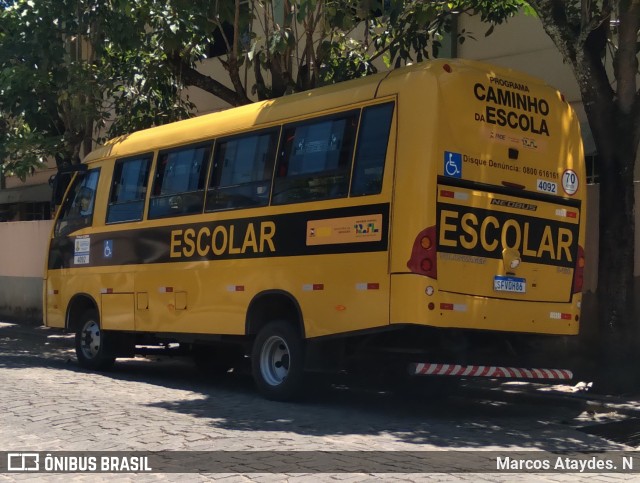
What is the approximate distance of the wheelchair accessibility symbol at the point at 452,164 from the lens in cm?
830

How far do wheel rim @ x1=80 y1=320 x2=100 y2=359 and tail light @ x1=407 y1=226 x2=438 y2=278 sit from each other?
6326mm

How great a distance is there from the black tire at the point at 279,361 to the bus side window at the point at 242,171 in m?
1.51

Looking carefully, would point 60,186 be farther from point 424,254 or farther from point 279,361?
point 424,254

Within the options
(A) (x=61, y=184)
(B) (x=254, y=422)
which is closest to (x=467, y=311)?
(B) (x=254, y=422)

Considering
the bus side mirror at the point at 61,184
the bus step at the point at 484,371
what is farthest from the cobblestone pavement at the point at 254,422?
the bus side mirror at the point at 61,184

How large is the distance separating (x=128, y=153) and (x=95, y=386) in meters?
3.43

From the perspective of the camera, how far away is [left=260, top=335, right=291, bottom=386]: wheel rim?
32.0ft

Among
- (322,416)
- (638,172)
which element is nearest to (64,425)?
(322,416)

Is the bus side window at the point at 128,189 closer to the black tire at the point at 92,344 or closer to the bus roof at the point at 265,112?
the bus roof at the point at 265,112

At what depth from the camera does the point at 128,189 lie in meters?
12.3

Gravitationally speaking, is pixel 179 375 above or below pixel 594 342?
below

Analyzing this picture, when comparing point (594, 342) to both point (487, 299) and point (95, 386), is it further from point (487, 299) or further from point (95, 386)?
point (95, 386)

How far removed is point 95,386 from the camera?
10.9 meters

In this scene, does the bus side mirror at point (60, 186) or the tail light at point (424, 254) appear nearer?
the tail light at point (424, 254)
